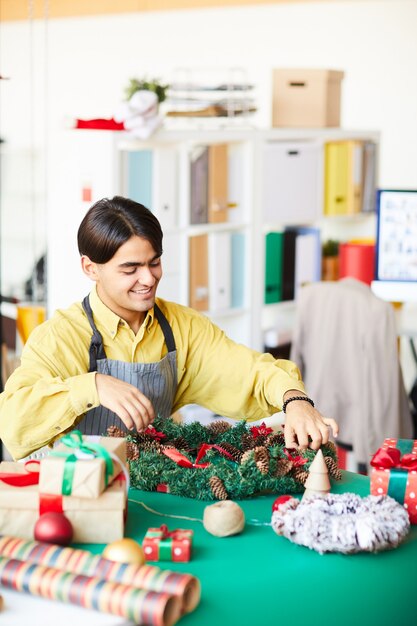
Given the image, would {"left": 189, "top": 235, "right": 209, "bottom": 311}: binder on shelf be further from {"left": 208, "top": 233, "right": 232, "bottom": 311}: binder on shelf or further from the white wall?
the white wall

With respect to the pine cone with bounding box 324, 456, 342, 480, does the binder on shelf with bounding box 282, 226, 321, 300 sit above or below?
above

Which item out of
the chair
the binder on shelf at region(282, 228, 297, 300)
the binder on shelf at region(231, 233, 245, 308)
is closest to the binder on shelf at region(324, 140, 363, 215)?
the binder on shelf at region(282, 228, 297, 300)

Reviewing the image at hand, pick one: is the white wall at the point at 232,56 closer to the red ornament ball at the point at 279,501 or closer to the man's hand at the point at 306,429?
the man's hand at the point at 306,429

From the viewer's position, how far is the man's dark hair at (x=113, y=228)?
2.06 m

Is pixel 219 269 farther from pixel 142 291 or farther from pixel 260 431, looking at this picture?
pixel 260 431

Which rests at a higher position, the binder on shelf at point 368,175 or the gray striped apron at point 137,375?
the binder on shelf at point 368,175

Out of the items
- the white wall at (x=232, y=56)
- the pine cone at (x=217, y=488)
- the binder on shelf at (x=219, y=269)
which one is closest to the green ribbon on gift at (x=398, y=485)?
the pine cone at (x=217, y=488)

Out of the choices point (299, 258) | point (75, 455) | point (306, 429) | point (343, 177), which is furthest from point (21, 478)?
point (343, 177)

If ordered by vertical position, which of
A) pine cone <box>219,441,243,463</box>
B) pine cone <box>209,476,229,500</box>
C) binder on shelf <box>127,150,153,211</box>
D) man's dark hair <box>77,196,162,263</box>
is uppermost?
binder on shelf <box>127,150,153,211</box>

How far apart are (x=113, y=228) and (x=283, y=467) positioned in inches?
25.7

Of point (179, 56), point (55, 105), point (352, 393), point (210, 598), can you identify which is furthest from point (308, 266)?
point (210, 598)

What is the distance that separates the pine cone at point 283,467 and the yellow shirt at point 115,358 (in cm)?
32

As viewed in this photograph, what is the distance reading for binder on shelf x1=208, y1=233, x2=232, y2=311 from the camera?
4359 mm

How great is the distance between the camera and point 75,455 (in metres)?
1.49
